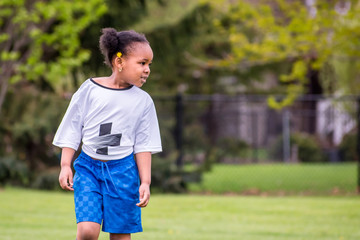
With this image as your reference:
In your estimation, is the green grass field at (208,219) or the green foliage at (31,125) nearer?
the green grass field at (208,219)

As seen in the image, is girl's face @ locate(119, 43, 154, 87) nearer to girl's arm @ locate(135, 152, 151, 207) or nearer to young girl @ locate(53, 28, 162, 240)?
young girl @ locate(53, 28, 162, 240)

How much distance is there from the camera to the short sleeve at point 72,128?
3.77m

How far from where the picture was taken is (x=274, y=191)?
525 inches

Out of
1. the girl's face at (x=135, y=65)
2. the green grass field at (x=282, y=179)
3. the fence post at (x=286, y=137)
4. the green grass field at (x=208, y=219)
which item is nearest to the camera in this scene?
the girl's face at (x=135, y=65)

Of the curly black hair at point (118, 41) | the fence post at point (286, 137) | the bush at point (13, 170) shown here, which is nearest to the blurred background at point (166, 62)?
the bush at point (13, 170)

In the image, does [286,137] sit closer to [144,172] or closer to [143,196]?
[144,172]

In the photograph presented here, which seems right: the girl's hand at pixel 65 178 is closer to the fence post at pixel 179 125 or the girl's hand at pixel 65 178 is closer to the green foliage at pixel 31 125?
the green foliage at pixel 31 125

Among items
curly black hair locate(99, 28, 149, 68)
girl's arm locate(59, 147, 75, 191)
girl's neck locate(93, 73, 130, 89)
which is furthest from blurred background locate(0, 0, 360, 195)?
girl's arm locate(59, 147, 75, 191)

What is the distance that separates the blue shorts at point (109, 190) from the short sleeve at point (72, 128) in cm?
14

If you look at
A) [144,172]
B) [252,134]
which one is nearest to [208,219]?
[144,172]

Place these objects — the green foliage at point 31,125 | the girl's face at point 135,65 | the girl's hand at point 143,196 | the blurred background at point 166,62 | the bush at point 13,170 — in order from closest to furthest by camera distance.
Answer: the girl's hand at point 143,196, the girl's face at point 135,65, the blurred background at point 166,62, the green foliage at point 31,125, the bush at point 13,170

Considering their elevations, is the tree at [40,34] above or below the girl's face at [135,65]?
above

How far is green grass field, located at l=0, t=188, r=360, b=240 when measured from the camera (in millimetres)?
6656

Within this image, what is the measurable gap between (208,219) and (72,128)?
182 inches
